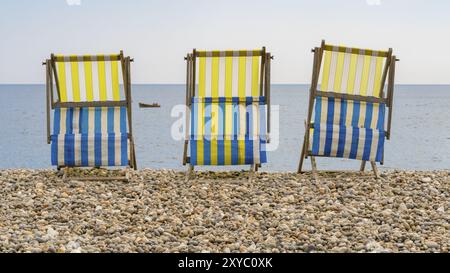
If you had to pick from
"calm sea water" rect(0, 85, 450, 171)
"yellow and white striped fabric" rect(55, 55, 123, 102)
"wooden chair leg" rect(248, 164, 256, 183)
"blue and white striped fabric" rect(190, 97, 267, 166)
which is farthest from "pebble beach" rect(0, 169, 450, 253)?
"calm sea water" rect(0, 85, 450, 171)

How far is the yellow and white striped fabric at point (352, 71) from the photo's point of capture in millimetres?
6996

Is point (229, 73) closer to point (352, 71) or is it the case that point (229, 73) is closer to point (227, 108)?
point (227, 108)

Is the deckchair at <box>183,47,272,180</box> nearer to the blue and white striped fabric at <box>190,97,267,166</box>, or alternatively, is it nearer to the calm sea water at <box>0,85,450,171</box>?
the blue and white striped fabric at <box>190,97,267,166</box>

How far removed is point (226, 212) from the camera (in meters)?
5.84

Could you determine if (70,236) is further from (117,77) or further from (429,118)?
(429,118)

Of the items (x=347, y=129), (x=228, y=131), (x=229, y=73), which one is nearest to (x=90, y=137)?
(x=228, y=131)

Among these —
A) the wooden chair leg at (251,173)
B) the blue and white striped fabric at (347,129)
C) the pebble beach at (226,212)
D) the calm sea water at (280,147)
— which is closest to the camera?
the pebble beach at (226,212)

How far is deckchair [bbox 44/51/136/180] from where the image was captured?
7.05 meters

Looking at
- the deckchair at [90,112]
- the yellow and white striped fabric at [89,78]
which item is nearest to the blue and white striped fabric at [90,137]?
the deckchair at [90,112]

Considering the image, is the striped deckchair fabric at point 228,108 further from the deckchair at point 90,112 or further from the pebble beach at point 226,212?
the deckchair at point 90,112

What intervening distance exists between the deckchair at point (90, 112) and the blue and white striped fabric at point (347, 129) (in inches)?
77.3

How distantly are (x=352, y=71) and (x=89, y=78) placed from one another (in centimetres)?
269
